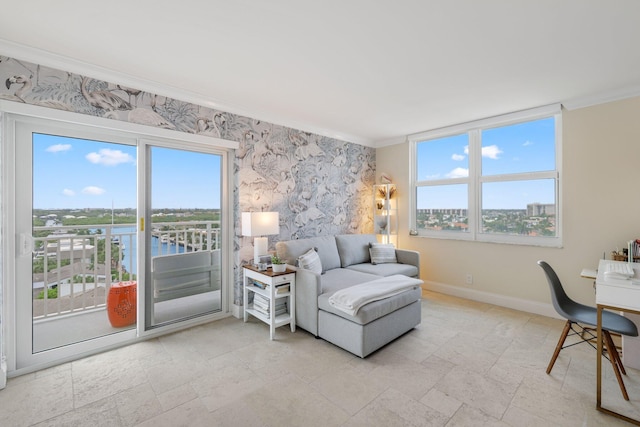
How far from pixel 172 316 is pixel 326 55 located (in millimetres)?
3079

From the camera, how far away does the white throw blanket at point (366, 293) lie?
242 cm

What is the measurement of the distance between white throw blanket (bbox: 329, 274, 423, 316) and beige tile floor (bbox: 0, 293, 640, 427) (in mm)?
444

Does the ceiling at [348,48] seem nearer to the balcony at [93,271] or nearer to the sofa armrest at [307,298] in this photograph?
the balcony at [93,271]

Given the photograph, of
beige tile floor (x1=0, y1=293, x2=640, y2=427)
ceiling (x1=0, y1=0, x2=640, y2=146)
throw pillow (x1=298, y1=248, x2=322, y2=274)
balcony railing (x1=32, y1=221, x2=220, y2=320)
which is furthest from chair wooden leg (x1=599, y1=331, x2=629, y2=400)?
balcony railing (x1=32, y1=221, x2=220, y2=320)

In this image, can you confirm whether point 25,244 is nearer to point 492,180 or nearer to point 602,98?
point 492,180

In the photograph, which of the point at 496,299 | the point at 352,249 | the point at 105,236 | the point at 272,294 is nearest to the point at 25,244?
the point at 105,236

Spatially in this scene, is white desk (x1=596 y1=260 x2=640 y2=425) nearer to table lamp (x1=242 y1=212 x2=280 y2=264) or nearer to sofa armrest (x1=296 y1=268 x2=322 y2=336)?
sofa armrest (x1=296 y1=268 x2=322 y2=336)

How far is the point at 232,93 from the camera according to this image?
295 centimetres

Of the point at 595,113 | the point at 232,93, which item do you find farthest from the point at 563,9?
the point at 232,93

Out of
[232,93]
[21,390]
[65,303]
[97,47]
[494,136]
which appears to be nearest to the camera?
[21,390]

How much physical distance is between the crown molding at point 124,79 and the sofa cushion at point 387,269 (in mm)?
2090

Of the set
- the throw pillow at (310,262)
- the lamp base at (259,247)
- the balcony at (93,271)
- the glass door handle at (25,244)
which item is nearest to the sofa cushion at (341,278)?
the throw pillow at (310,262)

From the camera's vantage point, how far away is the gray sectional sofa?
8.03ft

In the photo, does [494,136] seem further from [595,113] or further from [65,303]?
[65,303]
